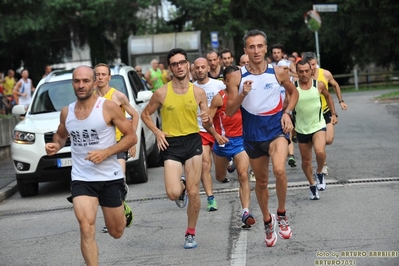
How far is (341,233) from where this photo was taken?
8.91 meters

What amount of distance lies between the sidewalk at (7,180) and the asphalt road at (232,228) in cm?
18

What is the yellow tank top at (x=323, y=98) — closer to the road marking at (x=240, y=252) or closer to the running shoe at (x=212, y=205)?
the running shoe at (x=212, y=205)

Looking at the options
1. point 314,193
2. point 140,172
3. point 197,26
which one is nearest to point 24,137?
point 140,172

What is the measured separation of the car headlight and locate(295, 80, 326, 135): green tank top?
14.3ft

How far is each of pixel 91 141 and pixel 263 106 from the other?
81.1 inches

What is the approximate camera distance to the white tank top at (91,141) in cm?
743

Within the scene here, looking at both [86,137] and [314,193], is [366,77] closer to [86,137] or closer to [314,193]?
Result: [314,193]

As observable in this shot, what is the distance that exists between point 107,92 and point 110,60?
38498 millimetres

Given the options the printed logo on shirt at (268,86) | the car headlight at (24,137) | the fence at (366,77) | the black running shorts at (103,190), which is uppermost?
the printed logo on shirt at (268,86)

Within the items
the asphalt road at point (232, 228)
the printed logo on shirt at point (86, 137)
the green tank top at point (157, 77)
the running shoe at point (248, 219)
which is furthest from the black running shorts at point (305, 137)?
the green tank top at point (157, 77)

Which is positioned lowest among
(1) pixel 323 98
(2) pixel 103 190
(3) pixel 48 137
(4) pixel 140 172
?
(4) pixel 140 172

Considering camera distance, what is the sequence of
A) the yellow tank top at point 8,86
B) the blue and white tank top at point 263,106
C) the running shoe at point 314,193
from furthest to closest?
the yellow tank top at point 8,86 < the running shoe at point 314,193 < the blue and white tank top at point 263,106

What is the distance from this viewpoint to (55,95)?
599 inches

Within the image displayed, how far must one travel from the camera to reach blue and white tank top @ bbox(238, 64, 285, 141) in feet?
28.6
